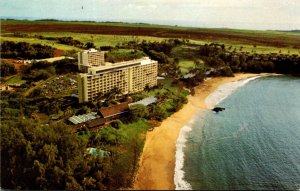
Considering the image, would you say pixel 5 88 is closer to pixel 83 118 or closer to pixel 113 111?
pixel 83 118

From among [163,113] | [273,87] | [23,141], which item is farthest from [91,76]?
[273,87]

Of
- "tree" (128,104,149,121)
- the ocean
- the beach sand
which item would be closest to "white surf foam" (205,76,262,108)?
the ocean

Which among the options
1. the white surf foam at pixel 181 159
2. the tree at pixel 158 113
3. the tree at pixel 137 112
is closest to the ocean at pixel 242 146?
the white surf foam at pixel 181 159

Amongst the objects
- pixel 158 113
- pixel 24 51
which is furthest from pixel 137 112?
pixel 24 51

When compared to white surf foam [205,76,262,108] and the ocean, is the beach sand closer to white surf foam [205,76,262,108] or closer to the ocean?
the ocean

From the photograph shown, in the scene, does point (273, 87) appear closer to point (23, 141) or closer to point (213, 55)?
point (213, 55)
